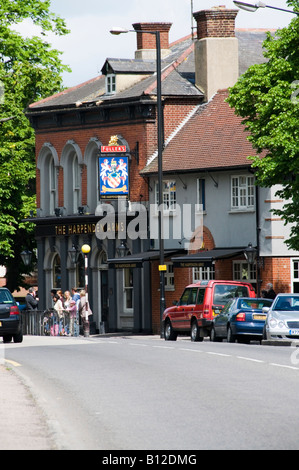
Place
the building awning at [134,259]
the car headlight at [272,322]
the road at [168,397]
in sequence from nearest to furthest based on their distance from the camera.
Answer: the road at [168,397], the car headlight at [272,322], the building awning at [134,259]

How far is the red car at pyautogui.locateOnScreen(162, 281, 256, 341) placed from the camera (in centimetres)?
3591

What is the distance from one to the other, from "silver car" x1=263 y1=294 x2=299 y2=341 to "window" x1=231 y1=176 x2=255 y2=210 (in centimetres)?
1336

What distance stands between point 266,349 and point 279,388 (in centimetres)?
1032

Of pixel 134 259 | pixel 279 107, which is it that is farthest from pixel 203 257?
pixel 279 107

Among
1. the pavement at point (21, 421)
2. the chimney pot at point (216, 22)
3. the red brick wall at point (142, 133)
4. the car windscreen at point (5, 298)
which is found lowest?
the pavement at point (21, 421)

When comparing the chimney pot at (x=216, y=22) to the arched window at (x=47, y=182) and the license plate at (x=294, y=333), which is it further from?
the license plate at (x=294, y=333)

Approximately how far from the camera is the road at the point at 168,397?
11594 millimetres

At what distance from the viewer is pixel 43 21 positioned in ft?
167

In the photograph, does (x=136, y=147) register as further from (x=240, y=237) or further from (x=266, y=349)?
(x=266, y=349)

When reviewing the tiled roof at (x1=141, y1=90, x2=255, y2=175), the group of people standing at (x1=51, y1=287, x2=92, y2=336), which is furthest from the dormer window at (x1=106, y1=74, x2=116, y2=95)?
the group of people standing at (x1=51, y1=287, x2=92, y2=336)

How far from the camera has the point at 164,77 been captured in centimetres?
5147

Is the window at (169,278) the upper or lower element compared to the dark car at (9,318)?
upper

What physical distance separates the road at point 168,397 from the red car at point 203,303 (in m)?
8.91

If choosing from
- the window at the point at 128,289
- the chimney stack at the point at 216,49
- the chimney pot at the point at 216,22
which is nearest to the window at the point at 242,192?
the chimney stack at the point at 216,49
